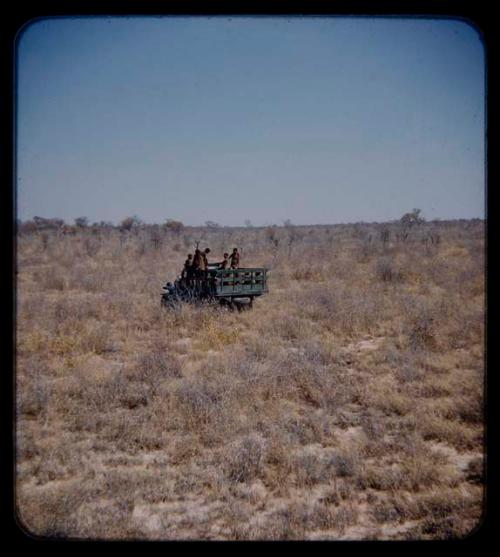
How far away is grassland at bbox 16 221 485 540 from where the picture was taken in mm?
3266

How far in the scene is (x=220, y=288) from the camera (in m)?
9.29

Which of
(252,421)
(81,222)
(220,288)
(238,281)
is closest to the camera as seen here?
(252,421)

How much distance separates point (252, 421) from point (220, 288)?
487 cm

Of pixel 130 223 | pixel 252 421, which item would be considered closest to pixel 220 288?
pixel 252 421

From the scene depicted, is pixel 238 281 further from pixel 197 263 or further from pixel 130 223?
pixel 130 223

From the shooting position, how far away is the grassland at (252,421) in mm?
3266

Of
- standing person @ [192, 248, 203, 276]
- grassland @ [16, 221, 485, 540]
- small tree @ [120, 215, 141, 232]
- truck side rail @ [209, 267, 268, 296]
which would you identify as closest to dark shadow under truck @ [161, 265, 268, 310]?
truck side rail @ [209, 267, 268, 296]

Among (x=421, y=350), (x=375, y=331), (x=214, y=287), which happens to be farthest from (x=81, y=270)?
(x=421, y=350)

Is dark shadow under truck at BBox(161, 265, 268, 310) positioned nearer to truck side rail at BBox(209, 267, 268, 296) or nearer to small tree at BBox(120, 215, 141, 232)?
truck side rail at BBox(209, 267, 268, 296)

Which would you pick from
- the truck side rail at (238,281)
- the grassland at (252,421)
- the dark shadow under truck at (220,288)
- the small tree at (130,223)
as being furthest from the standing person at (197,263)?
the small tree at (130,223)

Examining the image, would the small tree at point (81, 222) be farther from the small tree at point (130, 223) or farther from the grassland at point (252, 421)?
the grassland at point (252, 421)

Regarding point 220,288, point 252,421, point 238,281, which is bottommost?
point 252,421

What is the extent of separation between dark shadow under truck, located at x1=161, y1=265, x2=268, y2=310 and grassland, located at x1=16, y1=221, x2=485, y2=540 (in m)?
0.35
